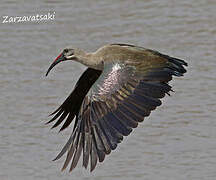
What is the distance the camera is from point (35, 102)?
Answer: 10.6 m

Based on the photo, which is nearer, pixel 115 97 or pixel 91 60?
pixel 115 97

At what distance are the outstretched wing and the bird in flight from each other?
0.75ft

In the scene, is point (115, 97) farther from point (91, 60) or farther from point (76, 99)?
point (76, 99)

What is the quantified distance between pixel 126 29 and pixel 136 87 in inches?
149

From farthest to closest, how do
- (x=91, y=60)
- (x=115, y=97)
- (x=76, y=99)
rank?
(x=76, y=99)
(x=91, y=60)
(x=115, y=97)

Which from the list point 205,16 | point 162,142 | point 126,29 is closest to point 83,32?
point 126,29

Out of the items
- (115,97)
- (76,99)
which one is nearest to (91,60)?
(76,99)

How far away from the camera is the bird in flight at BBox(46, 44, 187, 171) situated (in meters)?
8.01

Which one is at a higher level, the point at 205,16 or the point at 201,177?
the point at 205,16

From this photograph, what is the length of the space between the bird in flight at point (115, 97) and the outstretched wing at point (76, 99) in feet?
0.75

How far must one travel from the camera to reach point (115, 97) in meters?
8.29

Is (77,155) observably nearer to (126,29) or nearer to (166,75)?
(166,75)

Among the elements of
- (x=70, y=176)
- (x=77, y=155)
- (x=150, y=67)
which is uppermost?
(x=150, y=67)

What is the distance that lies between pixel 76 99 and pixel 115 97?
1143mm
